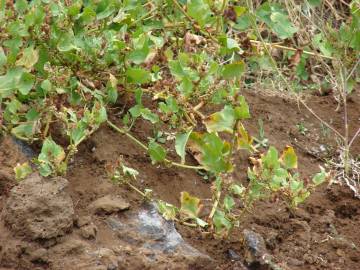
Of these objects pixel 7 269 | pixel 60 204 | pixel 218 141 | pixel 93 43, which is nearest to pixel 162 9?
pixel 93 43

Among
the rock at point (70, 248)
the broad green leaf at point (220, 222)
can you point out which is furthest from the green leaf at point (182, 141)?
the rock at point (70, 248)

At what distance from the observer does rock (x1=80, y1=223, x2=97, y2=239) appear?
2.29m

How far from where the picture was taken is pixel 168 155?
2861 mm

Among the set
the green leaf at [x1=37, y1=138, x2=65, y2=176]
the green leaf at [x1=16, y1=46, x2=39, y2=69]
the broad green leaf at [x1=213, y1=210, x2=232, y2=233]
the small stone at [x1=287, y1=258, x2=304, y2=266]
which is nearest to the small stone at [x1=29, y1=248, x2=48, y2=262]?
the green leaf at [x1=37, y1=138, x2=65, y2=176]

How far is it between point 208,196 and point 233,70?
0.51 meters

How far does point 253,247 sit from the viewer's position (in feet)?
7.83

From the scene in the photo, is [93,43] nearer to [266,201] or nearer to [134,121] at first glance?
[134,121]

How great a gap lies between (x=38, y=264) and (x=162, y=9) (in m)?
1.24

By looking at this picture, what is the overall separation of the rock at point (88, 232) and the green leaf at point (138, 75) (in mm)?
636

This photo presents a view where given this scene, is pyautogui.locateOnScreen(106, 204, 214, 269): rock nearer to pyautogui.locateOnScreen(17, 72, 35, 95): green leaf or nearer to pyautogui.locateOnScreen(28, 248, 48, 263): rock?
pyautogui.locateOnScreen(28, 248, 48, 263): rock

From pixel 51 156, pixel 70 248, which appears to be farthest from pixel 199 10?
pixel 70 248

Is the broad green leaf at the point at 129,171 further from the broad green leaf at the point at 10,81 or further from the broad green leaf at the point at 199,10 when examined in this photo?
the broad green leaf at the point at 199,10

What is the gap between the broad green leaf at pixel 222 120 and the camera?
2305mm

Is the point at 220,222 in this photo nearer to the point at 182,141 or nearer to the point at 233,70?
the point at 182,141
